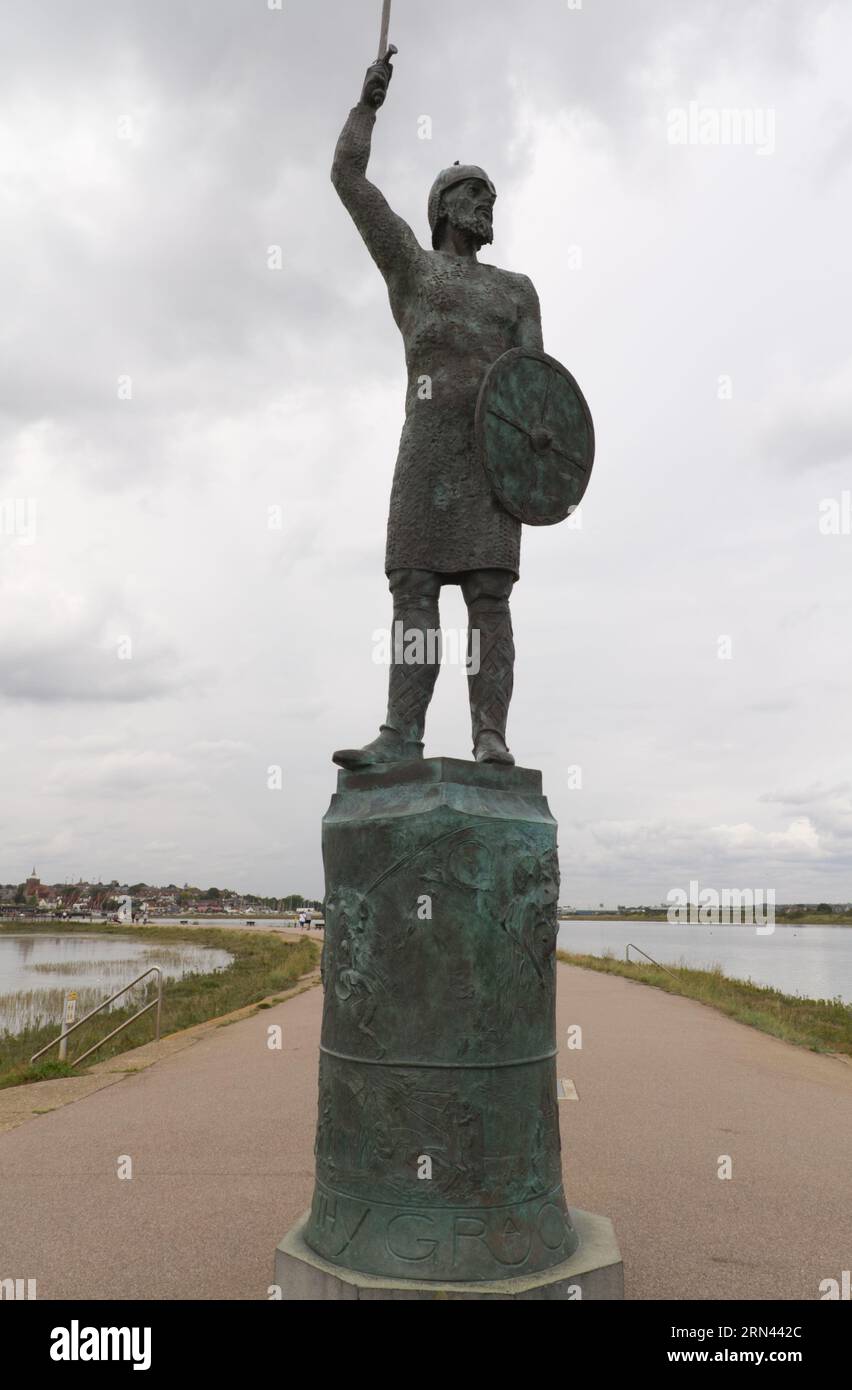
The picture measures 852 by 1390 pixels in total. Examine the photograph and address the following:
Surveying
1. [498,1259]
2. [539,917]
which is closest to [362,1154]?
[498,1259]

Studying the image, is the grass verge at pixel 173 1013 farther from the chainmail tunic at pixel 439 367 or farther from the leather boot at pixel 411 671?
the chainmail tunic at pixel 439 367

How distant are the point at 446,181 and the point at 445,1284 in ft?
13.9

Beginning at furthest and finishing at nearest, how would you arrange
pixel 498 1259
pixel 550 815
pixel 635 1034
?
pixel 635 1034, pixel 550 815, pixel 498 1259

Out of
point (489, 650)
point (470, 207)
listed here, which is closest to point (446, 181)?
point (470, 207)

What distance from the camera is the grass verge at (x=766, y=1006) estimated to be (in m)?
11.2

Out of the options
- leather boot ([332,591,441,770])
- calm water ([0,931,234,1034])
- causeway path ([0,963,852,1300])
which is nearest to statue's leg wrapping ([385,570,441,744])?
leather boot ([332,591,441,770])

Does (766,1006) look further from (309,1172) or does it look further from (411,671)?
(411,671)

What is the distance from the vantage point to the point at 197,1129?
6371 millimetres

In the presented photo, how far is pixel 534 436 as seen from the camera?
12.8 feet

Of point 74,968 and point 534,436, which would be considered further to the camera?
point 74,968

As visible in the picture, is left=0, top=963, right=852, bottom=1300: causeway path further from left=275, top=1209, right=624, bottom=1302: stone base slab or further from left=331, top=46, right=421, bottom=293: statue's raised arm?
left=331, top=46, right=421, bottom=293: statue's raised arm

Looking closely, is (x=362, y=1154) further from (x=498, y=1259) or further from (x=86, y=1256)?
(x=86, y=1256)

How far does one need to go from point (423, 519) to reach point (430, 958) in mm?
1713

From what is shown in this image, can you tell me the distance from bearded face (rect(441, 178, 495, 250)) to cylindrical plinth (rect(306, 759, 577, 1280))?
2.36m
